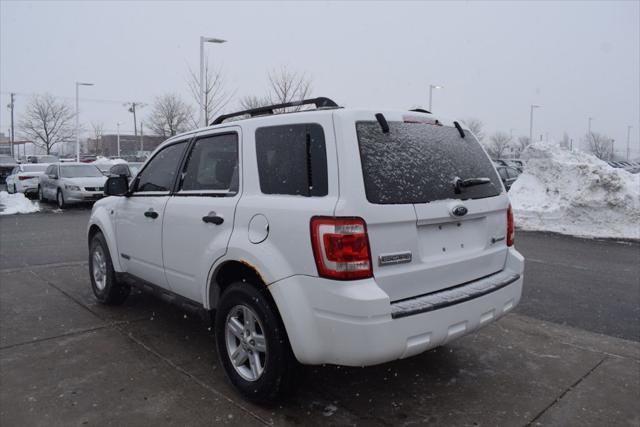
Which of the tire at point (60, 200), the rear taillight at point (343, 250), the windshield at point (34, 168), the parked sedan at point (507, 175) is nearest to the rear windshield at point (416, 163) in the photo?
the rear taillight at point (343, 250)

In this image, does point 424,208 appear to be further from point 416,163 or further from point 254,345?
point 254,345

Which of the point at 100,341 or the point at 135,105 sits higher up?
the point at 135,105

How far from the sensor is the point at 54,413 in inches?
129

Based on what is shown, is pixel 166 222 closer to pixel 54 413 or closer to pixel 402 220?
pixel 54 413

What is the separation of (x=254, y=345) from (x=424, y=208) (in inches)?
54.7

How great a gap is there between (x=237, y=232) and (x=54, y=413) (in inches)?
63.6

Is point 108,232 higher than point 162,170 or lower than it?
lower

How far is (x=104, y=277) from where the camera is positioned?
5.59m

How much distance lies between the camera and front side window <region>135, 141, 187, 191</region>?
4.45m

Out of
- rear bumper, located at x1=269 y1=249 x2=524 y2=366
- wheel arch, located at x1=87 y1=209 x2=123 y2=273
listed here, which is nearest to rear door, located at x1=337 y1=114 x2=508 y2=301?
rear bumper, located at x1=269 y1=249 x2=524 y2=366

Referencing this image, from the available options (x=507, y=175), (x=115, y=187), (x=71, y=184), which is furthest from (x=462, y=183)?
(x=507, y=175)

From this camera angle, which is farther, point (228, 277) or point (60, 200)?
point (60, 200)

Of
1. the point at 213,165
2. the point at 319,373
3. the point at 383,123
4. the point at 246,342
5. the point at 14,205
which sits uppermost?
the point at 383,123

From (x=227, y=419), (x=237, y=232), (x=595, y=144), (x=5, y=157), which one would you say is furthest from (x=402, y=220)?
(x=595, y=144)
